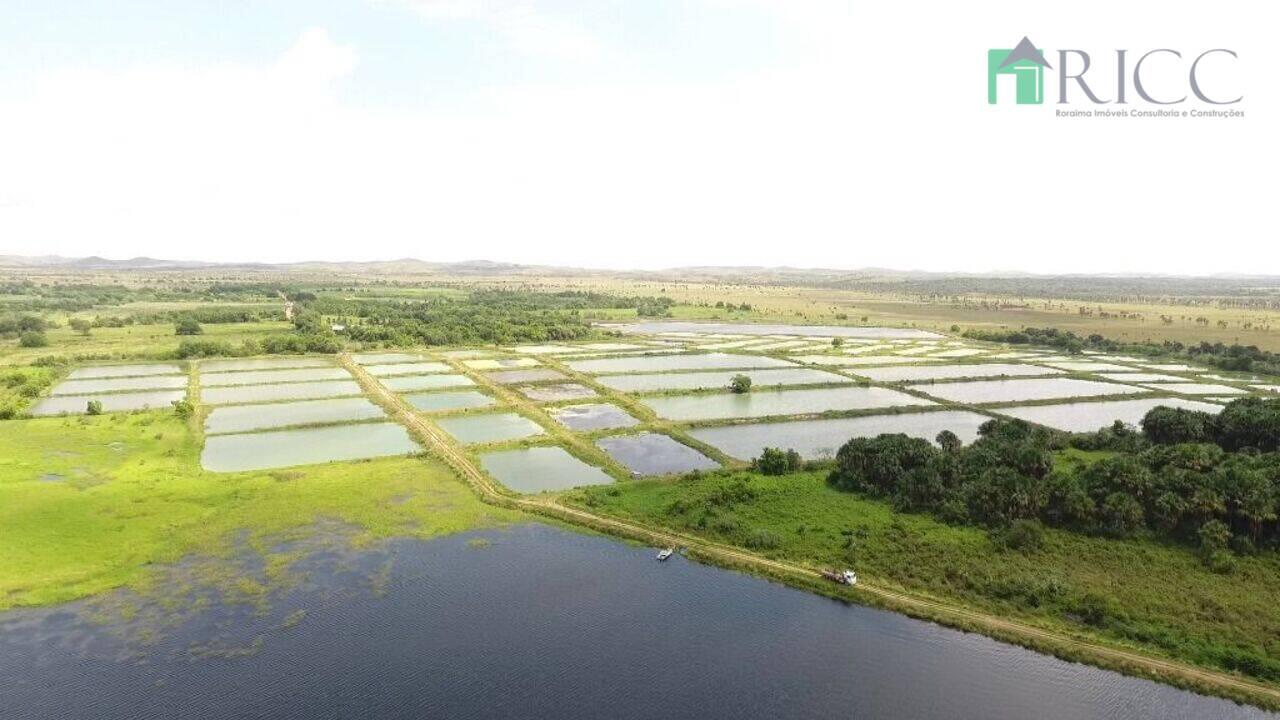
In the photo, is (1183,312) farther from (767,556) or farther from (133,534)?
(133,534)

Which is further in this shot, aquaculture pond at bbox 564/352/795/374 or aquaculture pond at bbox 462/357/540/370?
aquaculture pond at bbox 462/357/540/370

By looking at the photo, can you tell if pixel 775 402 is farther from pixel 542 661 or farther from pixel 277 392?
pixel 277 392

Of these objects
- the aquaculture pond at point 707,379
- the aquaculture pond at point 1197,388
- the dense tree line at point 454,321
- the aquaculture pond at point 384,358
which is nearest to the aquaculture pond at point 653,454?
the aquaculture pond at point 707,379

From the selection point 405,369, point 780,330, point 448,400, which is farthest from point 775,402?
point 780,330

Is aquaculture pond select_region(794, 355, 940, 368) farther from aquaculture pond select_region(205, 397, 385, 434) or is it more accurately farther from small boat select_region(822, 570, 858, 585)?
small boat select_region(822, 570, 858, 585)

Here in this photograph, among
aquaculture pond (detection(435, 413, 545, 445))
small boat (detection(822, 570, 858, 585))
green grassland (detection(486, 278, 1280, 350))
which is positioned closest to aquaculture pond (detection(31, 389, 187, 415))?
aquaculture pond (detection(435, 413, 545, 445))

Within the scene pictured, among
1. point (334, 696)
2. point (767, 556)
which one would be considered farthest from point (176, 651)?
point (767, 556)
